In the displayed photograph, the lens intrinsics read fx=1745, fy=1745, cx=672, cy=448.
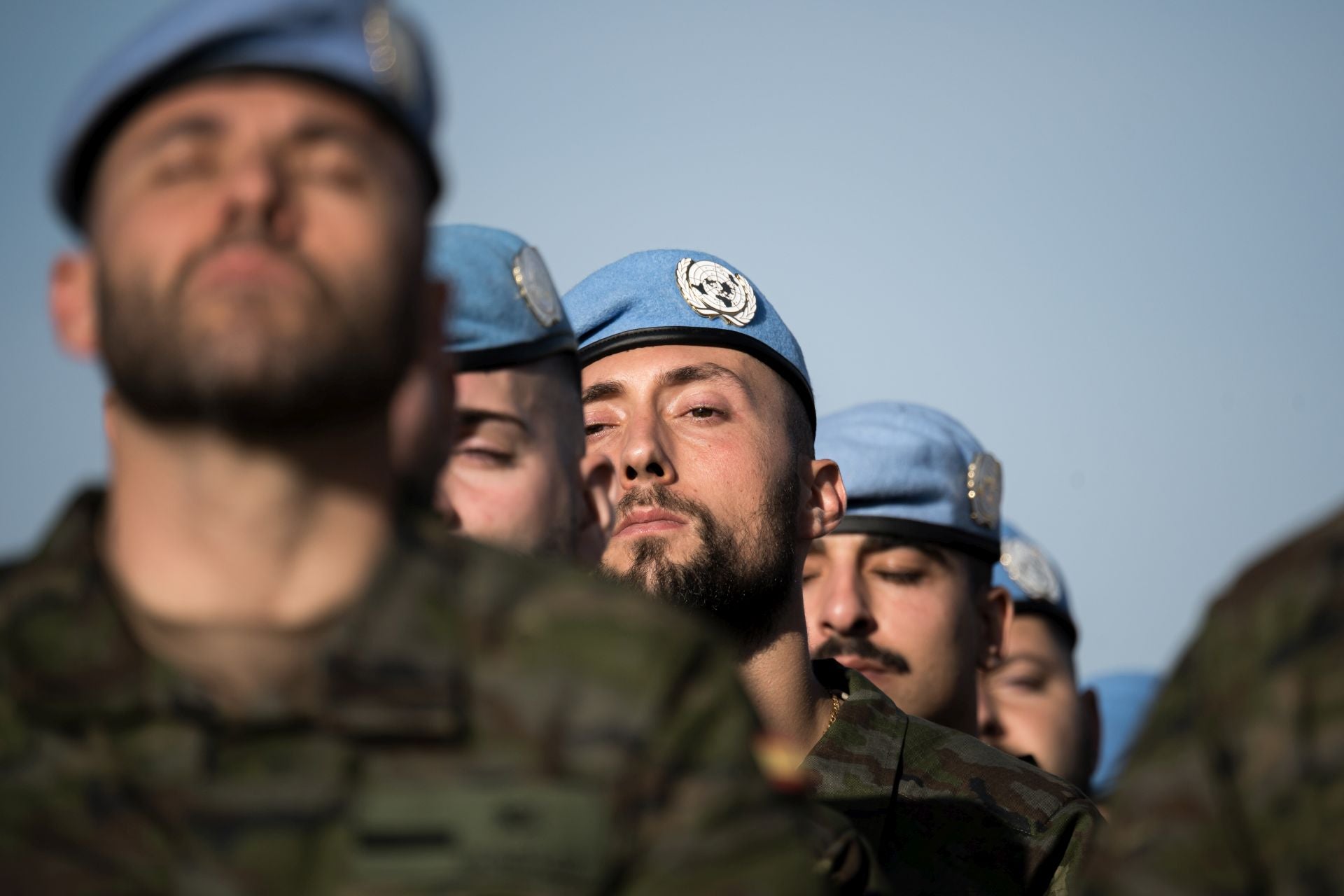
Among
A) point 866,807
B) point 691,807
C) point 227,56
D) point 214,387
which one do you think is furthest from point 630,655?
point 866,807

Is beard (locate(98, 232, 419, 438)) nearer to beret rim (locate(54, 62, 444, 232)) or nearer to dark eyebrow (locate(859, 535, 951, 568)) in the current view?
beret rim (locate(54, 62, 444, 232))

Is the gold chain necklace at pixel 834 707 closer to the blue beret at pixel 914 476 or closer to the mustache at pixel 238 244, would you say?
the blue beret at pixel 914 476

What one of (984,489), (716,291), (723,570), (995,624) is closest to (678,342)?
(716,291)

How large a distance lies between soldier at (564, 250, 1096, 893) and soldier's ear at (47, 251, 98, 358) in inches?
A: 99.1

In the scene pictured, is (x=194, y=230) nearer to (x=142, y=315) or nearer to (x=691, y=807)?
(x=142, y=315)

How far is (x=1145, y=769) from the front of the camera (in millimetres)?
2648

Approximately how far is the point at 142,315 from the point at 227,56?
442 millimetres

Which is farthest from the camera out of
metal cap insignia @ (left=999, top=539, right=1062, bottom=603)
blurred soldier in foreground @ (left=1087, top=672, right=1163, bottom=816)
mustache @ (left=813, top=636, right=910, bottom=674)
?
blurred soldier in foreground @ (left=1087, top=672, right=1163, bottom=816)

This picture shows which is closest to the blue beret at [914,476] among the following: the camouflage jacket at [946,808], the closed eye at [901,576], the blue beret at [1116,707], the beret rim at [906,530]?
the beret rim at [906,530]

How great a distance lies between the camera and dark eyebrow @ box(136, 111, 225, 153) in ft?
8.56

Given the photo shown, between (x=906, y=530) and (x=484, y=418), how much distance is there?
292cm

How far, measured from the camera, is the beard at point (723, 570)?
17.3 feet

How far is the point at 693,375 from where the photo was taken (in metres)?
5.68

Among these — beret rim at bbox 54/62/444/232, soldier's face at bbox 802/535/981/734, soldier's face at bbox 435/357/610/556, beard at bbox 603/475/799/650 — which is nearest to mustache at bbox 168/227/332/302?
beret rim at bbox 54/62/444/232
